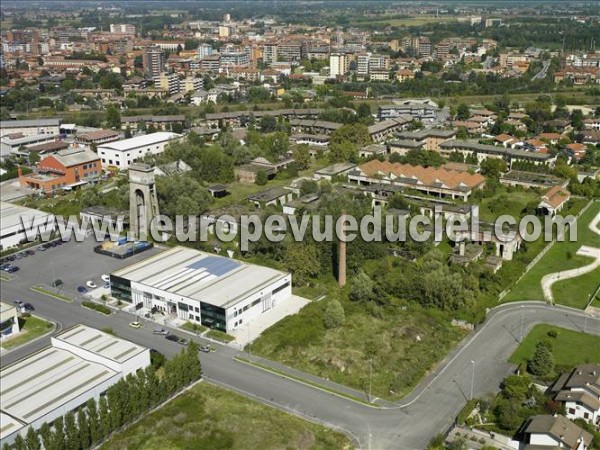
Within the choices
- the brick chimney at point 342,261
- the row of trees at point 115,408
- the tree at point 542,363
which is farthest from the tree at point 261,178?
the tree at point 542,363

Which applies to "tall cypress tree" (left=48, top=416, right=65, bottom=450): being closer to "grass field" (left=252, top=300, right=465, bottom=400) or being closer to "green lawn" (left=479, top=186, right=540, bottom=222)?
"grass field" (left=252, top=300, right=465, bottom=400)

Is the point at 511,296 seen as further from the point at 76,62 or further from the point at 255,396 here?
the point at 76,62

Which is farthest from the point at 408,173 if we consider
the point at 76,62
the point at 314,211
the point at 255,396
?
the point at 76,62

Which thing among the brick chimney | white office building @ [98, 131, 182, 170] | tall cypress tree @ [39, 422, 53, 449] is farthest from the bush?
white office building @ [98, 131, 182, 170]

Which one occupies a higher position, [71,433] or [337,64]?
[337,64]

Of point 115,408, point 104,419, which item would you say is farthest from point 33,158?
point 104,419

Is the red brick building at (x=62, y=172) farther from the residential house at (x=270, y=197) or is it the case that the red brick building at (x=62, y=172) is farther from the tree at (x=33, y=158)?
the residential house at (x=270, y=197)

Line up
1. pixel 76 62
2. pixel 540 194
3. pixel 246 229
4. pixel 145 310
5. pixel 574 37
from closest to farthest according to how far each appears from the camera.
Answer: pixel 145 310 < pixel 246 229 < pixel 540 194 < pixel 76 62 < pixel 574 37

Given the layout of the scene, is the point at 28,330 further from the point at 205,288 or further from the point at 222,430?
the point at 222,430

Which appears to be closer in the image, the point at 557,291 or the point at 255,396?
the point at 255,396
